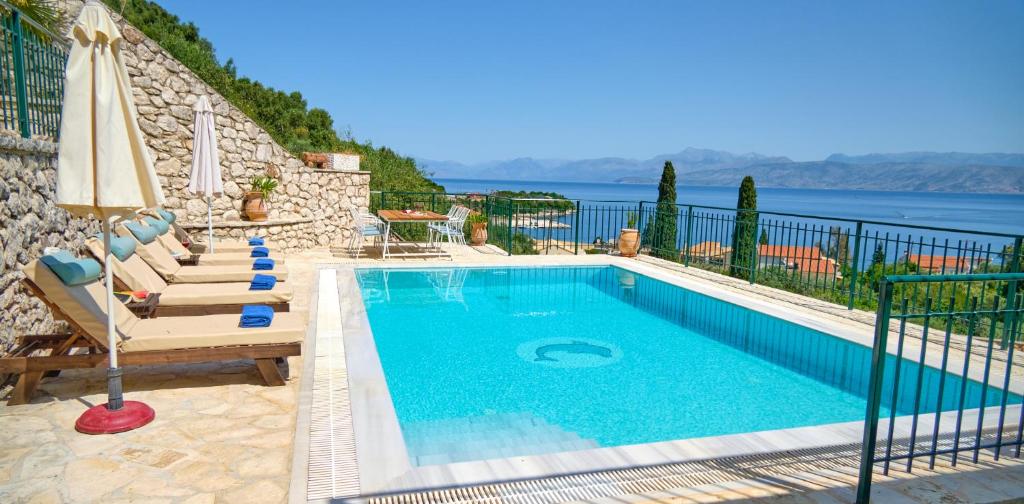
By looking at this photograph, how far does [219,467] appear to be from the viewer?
9.91 ft

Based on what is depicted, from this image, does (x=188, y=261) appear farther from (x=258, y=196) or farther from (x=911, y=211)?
(x=911, y=211)

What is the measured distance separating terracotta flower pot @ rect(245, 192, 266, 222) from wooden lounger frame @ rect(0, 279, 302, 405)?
24.0ft

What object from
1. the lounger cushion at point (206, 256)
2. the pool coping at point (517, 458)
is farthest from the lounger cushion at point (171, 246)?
the pool coping at point (517, 458)

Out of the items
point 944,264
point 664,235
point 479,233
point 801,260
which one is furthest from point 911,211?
point 944,264

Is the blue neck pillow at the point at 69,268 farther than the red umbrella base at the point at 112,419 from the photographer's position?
Yes

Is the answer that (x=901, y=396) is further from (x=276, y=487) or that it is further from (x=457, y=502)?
(x=276, y=487)

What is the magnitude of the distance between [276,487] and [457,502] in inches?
35.5

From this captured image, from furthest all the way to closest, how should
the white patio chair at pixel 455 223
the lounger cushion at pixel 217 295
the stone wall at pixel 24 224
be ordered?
the white patio chair at pixel 455 223 → the lounger cushion at pixel 217 295 → the stone wall at pixel 24 224

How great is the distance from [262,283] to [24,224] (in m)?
1.80

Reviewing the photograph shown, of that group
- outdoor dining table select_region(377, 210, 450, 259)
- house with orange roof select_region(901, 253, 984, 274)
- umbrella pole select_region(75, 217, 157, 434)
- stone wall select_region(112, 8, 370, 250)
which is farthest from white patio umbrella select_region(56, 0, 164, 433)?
stone wall select_region(112, 8, 370, 250)

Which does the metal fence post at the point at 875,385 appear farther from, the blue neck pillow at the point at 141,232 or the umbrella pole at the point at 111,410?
the blue neck pillow at the point at 141,232

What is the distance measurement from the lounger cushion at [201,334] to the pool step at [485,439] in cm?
112

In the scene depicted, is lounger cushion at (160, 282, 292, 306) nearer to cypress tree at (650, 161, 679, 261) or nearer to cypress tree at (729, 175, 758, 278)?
cypress tree at (729, 175, 758, 278)

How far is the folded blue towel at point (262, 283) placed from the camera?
17.9 feet
